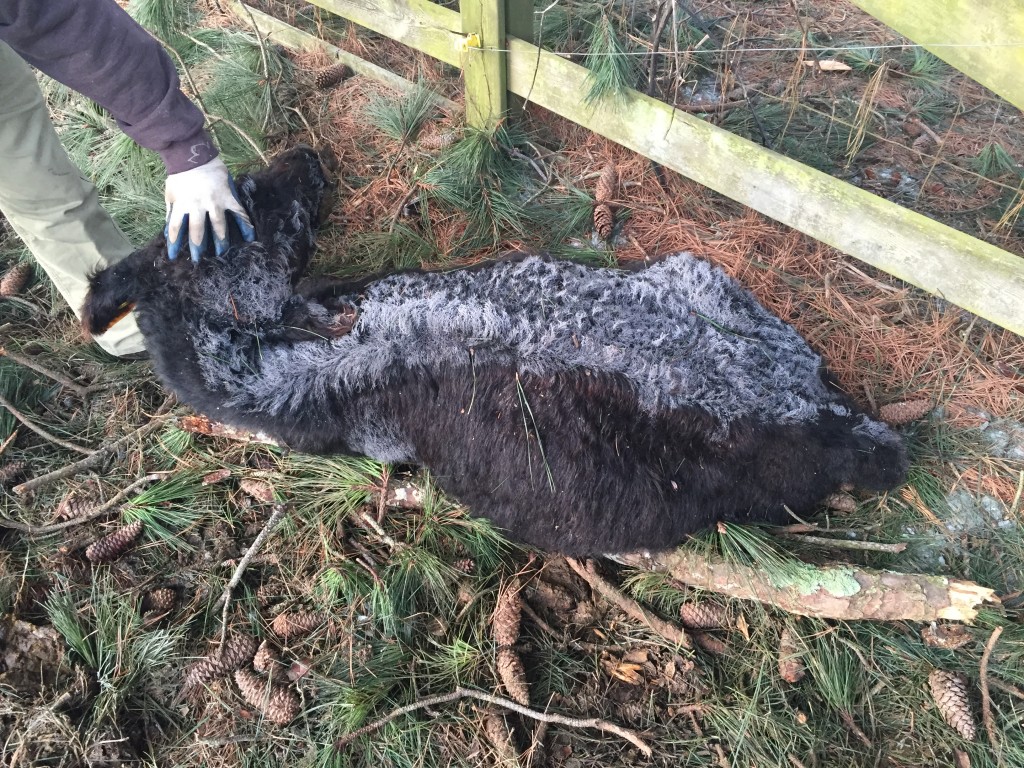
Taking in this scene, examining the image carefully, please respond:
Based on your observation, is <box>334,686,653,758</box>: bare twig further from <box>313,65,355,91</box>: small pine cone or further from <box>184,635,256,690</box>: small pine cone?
<box>313,65,355,91</box>: small pine cone

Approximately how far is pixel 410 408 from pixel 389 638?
2.98ft

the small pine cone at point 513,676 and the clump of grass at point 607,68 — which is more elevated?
the clump of grass at point 607,68

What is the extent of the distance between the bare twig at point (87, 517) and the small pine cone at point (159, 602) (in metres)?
Result: 0.48

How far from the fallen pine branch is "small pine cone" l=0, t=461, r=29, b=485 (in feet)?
10.3

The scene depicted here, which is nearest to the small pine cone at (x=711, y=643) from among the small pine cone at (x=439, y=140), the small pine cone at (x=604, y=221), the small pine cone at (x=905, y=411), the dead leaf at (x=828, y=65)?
the small pine cone at (x=905, y=411)

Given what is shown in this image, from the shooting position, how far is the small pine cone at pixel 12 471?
2971 mm

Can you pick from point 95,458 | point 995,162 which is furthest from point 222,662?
point 995,162

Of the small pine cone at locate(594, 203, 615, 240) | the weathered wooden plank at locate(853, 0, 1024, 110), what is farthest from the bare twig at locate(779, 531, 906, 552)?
the small pine cone at locate(594, 203, 615, 240)

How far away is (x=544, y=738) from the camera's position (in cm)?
228

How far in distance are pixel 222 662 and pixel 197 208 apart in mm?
1781

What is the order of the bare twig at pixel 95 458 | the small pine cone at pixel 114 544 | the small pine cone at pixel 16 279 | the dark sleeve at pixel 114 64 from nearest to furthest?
1. the dark sleeve at pixel 114 64
2. the small pine cone at pixel 114 544
3. the bare twig at pixel 95 458
4. the small pine cone at pixel 16 279

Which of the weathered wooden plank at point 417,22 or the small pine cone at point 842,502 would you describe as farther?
the weathered wooden plank at point 417,22

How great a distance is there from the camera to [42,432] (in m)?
3.05

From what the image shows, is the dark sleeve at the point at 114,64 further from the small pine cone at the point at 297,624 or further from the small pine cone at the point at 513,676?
the small pine cone at the point at 513,676
